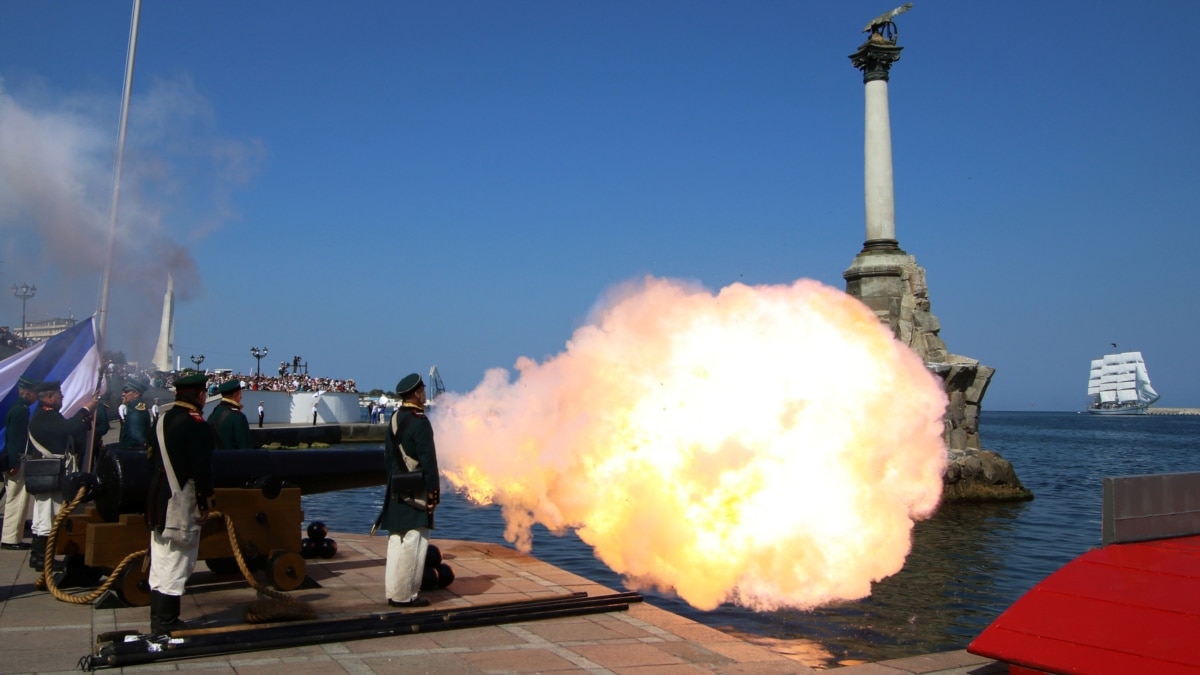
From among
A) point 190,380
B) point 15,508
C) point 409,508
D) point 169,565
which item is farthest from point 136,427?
point 409,508

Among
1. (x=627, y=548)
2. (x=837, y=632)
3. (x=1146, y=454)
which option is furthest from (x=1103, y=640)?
(x=1146, y=454)

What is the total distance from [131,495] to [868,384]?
7.43m

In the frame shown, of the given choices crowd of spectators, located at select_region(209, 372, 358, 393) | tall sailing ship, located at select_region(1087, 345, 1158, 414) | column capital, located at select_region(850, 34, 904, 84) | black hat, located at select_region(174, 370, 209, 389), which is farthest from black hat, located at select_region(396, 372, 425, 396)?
tall sailing ship, located at select_region(1087, 345, 1158, 414)

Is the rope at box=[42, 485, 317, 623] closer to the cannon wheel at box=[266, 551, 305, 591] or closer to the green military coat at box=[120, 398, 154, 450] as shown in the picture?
the cannon wheel at box=[266, 551, 305, 591]

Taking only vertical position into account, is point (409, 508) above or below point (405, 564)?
above

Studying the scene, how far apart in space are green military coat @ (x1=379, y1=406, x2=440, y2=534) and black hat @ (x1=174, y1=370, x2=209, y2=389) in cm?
162

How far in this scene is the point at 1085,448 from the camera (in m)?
68.6

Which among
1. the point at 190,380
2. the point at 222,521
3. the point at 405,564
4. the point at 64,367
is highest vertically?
the point at 64,367

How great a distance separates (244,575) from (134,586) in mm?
877

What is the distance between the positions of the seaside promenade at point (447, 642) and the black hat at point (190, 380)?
1858mm

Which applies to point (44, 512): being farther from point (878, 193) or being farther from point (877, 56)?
point (877, 56)

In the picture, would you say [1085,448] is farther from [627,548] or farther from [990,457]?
[627,548]

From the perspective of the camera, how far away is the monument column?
26.9 metres

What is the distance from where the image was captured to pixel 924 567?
50.0ft
